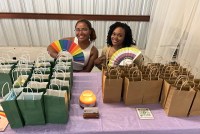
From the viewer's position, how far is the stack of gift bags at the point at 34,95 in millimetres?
840

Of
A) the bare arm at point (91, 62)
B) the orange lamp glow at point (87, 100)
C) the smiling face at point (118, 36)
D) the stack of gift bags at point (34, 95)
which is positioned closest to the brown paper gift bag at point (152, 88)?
the orange lamp glow at point (87, 100)

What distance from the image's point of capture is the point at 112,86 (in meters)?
1.03

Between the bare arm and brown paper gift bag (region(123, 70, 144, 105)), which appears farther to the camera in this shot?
the bare arm

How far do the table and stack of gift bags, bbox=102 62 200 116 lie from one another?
40 millimetres

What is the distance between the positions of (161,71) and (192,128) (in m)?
0.36

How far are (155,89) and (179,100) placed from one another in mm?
138

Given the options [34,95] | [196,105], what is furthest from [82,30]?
[196,105]

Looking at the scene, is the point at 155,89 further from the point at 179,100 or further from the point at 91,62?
the point at 91,62

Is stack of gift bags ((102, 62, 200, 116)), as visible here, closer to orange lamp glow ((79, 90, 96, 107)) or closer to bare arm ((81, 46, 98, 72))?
orange lamp glow ((79, 90, 96, 107))

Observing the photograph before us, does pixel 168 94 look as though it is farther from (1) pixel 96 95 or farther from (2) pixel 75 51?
(2) pixel 75 51

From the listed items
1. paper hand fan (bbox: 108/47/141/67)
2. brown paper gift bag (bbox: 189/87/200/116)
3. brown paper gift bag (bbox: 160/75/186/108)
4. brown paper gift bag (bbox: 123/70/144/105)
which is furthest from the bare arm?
brown paper gift bag (bbox: 189/87/200/116)

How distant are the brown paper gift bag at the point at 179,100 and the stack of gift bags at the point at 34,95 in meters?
0.54

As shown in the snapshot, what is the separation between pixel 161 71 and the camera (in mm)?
1138

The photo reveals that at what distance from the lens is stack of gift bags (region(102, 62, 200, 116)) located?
3.13 ft
